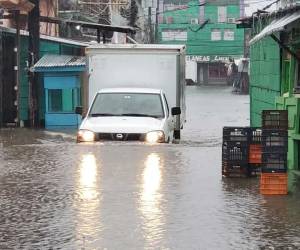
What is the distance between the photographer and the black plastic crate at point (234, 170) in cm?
1062

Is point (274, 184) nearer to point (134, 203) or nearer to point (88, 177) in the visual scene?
point (134, 203)

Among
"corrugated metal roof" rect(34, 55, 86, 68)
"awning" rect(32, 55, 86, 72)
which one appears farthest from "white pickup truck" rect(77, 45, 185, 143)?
"corrugated metal roof" rect(34, 55, 86, 68)

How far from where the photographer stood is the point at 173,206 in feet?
28.0

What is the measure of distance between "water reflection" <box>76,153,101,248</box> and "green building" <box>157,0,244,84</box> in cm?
6435

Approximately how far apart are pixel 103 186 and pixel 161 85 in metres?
8.23

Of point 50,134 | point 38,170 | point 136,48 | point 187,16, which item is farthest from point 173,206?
point 187,16

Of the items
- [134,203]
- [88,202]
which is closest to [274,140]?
[134,203]

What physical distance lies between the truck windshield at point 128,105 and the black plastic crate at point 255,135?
5092 mm

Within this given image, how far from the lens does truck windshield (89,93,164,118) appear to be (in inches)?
609

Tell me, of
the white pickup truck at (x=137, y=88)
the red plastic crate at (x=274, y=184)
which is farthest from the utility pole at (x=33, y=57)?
the red plastic crate at (x=274, y=184)

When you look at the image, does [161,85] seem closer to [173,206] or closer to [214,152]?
[214,152]

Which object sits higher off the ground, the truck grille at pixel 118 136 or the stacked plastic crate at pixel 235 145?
the stacked plastic crate at pixel 235 145

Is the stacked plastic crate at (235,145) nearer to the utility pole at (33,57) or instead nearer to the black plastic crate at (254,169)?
the black plastic crate at (254,169)

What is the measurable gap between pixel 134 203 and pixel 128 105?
7.16 m
